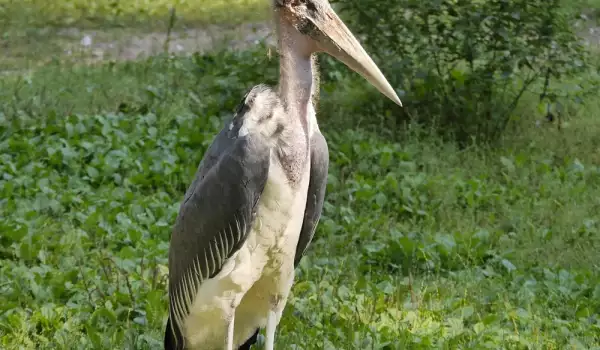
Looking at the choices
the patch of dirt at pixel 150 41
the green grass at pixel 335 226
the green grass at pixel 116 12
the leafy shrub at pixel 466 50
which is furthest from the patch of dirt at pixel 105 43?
the leafy shrub at pixel 466 50

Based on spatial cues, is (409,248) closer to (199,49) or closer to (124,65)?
(124,65)

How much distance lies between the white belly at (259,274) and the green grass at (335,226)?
564 mm

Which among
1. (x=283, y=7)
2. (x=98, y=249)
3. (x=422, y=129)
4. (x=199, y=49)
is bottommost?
(x=199, y=49)

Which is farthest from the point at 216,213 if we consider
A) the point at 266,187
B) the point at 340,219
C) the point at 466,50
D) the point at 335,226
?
the point at 466,50

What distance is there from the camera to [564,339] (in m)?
3.76

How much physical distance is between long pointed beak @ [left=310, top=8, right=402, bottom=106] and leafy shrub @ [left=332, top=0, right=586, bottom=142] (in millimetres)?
3499

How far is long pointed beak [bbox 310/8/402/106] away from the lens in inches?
105

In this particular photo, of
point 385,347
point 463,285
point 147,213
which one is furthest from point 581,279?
point 147,213

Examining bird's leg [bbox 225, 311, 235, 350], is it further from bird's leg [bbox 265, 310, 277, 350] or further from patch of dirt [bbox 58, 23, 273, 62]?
patch of dirt [bbox 58, 23, 273, 62]

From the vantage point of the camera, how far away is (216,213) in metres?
2.81

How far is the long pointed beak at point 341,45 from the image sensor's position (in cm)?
267

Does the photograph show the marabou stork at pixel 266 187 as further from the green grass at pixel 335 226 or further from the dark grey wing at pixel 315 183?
the green grass at pixel 335 226

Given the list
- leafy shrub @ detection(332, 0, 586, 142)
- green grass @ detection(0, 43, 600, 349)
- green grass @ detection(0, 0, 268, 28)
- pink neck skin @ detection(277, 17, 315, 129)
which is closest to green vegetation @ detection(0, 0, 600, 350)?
green grass @ detection(0, 43, 600, 349)

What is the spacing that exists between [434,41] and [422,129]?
562mm
